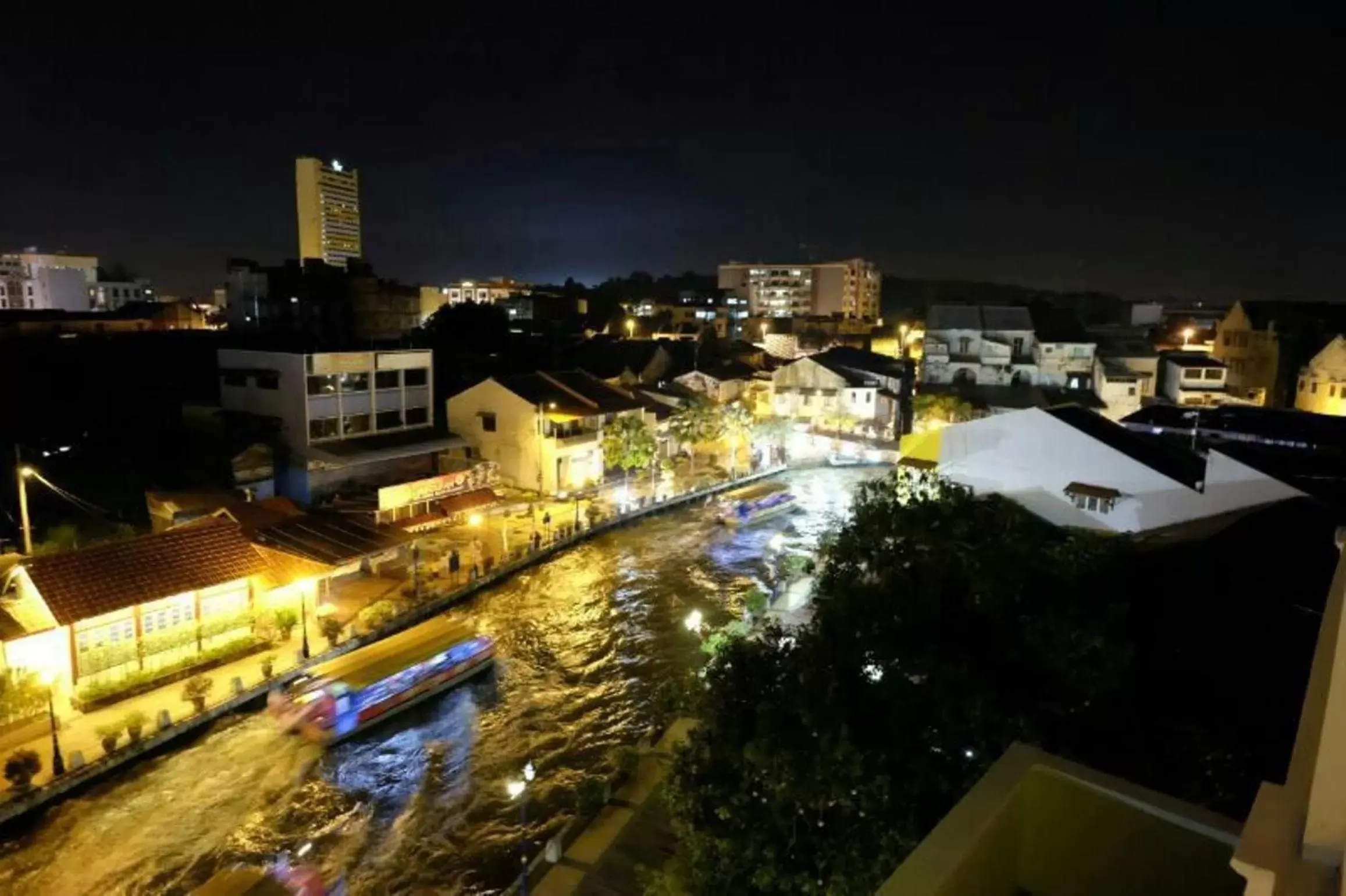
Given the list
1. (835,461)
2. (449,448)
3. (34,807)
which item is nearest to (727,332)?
(835,461)

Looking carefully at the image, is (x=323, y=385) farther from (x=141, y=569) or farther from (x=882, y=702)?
(x=882, y=702)

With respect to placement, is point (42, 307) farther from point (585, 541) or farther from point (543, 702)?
point (543, 702)

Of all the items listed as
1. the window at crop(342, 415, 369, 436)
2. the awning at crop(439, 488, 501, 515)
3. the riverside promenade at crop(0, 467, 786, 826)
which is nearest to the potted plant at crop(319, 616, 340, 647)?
the riverside promenade at crop(0, 467, 786, 826)

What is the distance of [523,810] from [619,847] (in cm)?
204

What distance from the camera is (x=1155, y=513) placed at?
2286 centimetres

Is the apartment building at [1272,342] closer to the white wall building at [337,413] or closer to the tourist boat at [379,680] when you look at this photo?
the white wall building at [337,413]

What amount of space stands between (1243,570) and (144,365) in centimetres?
4831

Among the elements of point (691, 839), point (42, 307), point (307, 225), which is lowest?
point (691, 839)

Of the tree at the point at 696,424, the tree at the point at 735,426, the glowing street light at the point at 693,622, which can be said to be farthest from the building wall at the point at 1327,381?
the glowing street light at the point at 693,622

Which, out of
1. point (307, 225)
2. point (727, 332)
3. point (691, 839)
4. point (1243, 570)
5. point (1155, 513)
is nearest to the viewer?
point (691, 839)

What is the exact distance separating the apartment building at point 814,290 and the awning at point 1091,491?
86564 millimetres

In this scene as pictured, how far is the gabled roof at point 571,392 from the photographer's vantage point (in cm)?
3734

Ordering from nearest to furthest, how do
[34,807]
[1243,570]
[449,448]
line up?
[34,807] → [1243,570] → [449,448]

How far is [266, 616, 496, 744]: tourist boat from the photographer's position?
1839 centimetres
